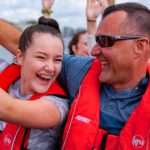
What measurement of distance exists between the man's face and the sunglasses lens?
0.02 meters

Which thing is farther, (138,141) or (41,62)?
(41,62)

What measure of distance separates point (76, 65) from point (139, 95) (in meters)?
0.44

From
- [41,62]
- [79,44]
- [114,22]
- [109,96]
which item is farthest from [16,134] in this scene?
[79,44]

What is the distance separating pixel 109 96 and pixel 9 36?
31.0 inches

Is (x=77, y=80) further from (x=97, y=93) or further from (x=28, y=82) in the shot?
(x=28, y=82)

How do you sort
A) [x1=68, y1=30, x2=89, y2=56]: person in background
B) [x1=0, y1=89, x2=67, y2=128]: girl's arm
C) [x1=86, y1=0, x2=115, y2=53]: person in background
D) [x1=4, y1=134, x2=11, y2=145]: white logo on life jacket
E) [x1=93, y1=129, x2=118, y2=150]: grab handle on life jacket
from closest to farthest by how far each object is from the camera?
1. [x1=0, y1=89, x2=67, y2=128]: girl's arm
2. [x1=93, y1=129, x2=118, y2=150]: grab handle on life jacket
3. [x1=4, y1=134, x2=11, y2=145]: white logo on life jacket
4. [x1=86, y1=0, x2=115, y2=53]: person in background
5. [x1=68, y1=30, x2=89, y2=56]: person in background

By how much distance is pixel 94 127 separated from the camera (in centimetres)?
221

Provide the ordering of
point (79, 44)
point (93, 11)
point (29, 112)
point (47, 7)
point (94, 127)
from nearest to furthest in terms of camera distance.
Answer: point (29, 112)
point (94, 127)
point (47, 7)
point (93, 11)
point (79, 44)

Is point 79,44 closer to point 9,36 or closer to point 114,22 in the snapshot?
point 9,36

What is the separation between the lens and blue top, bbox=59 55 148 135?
7.30 feet

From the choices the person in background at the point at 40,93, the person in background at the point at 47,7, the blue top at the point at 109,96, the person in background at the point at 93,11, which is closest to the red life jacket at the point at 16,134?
the person in background at the point at 40,93

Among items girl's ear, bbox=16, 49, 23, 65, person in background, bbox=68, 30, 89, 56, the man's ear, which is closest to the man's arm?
girl's ear, bbox=16, 49, 23, 65

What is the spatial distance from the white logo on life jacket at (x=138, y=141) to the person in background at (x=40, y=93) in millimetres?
425

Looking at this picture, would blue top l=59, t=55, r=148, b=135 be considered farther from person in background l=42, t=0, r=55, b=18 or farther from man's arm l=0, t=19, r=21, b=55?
Answer: person in background l=42, t=0, r=55, b=18
